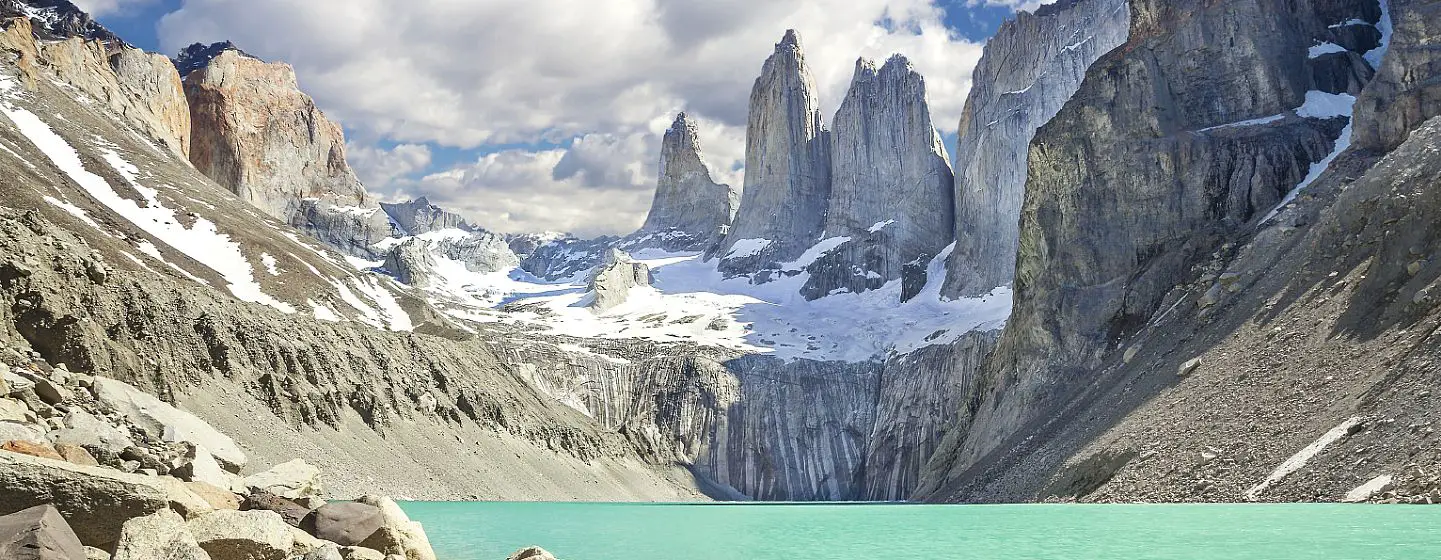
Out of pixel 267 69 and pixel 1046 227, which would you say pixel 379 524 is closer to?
pixel 1046 227

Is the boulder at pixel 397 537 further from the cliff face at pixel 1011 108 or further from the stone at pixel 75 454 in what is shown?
the cliff face at pixel 1011 108

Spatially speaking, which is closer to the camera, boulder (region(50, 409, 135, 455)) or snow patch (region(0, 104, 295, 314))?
boulder (region(50, 409, 135, 455))

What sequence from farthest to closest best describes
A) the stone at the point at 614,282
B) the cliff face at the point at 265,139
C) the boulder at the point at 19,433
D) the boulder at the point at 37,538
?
1. the cliff face at the point at 265,139
2. the stone at the point at 614,282
3. the boulder at the point at 19,433
4. the boulder at the point at 37,538

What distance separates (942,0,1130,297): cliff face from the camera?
5276 inches

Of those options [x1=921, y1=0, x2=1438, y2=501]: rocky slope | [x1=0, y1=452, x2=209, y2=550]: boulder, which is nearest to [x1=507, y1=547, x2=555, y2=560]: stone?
[x1=0, y1=452, x2=209, y2=550]: boulder

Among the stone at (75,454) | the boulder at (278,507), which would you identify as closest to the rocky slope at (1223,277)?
the boulder at (278,507)

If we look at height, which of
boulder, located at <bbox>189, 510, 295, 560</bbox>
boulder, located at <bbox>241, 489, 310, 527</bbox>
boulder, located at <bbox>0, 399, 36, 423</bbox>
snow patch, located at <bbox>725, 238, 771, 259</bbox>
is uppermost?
snow patch, located at <bbox>725, 238, 771, 259</bbox>

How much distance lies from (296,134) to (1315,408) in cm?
16483

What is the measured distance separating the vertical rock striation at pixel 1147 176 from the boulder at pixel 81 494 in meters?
51.9

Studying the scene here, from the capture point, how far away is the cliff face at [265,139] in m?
159

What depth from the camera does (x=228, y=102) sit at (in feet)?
527

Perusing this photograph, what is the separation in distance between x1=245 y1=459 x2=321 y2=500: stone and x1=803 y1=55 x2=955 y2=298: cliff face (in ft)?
417

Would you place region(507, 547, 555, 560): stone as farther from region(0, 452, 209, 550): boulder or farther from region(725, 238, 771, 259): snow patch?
region(725, 238, 771, 259): snow patch

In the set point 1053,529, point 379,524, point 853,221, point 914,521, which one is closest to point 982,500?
point 914,521
